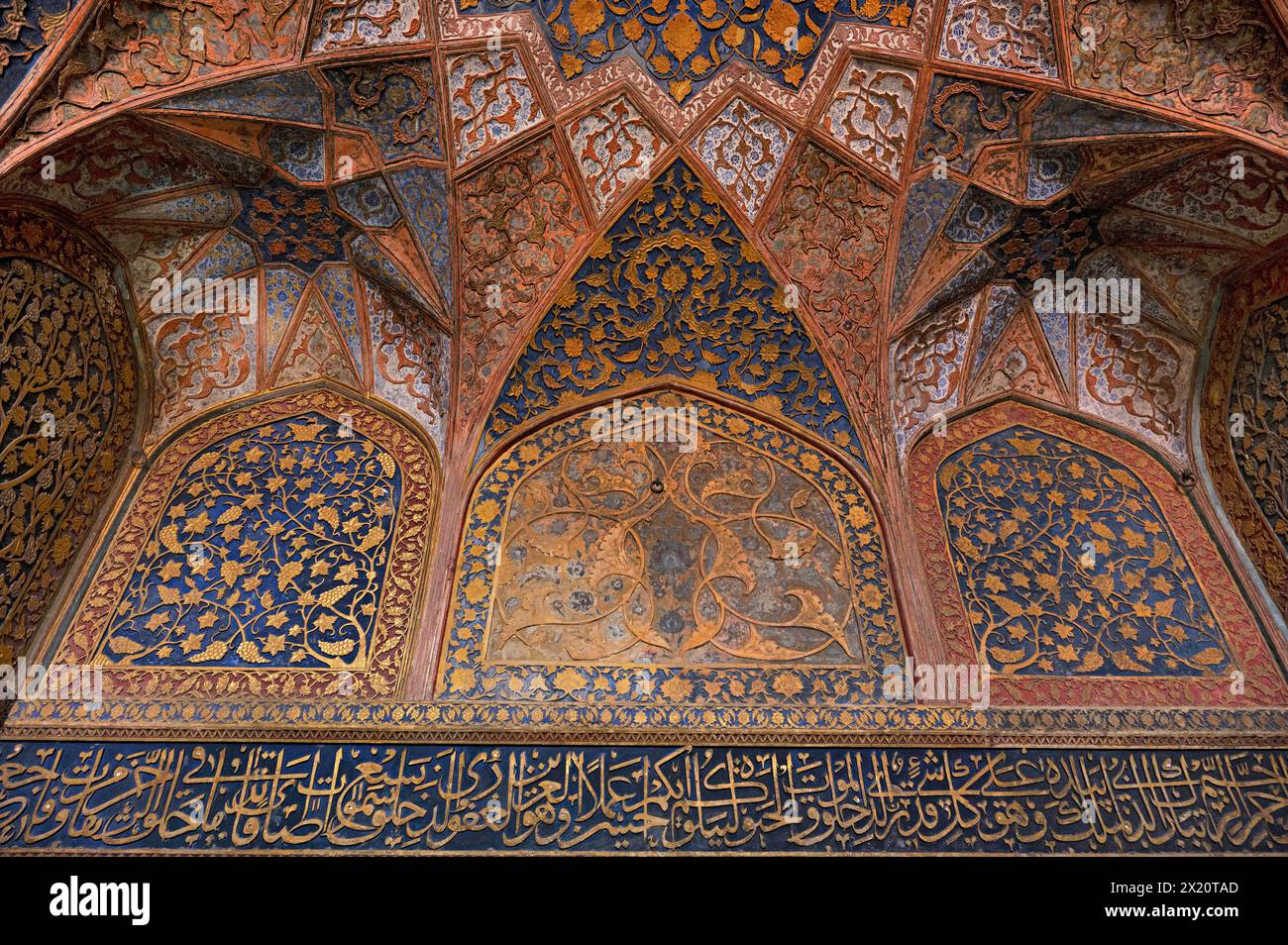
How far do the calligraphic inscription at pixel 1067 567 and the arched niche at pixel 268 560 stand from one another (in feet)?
12.8

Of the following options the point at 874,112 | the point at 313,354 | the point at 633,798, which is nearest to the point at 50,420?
the point at 313,354

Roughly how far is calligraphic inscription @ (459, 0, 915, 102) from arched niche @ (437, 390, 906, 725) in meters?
2.51

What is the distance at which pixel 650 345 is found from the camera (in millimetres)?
7172

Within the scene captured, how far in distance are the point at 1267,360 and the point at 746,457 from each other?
147 inches

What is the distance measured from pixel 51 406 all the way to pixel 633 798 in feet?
14.5

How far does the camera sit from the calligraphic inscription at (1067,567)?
5754mm

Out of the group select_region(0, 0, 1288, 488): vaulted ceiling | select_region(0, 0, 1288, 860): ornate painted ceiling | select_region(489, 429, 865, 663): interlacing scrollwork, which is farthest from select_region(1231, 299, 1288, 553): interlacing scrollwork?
select_region(489, 429, 865, 663): interlacing scrollwork

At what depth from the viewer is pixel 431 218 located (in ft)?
21.5

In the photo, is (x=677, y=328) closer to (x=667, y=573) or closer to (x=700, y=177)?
(x=700, y=177)

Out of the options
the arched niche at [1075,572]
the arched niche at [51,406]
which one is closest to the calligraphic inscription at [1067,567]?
the arched niche at [1075,572]

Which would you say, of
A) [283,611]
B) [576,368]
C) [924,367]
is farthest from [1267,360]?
[283,611]

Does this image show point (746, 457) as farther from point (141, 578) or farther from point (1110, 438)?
point (141, 578)

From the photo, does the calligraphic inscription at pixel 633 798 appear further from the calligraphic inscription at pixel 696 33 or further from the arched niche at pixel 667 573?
the calligraphic inscription at pixel 696 33
